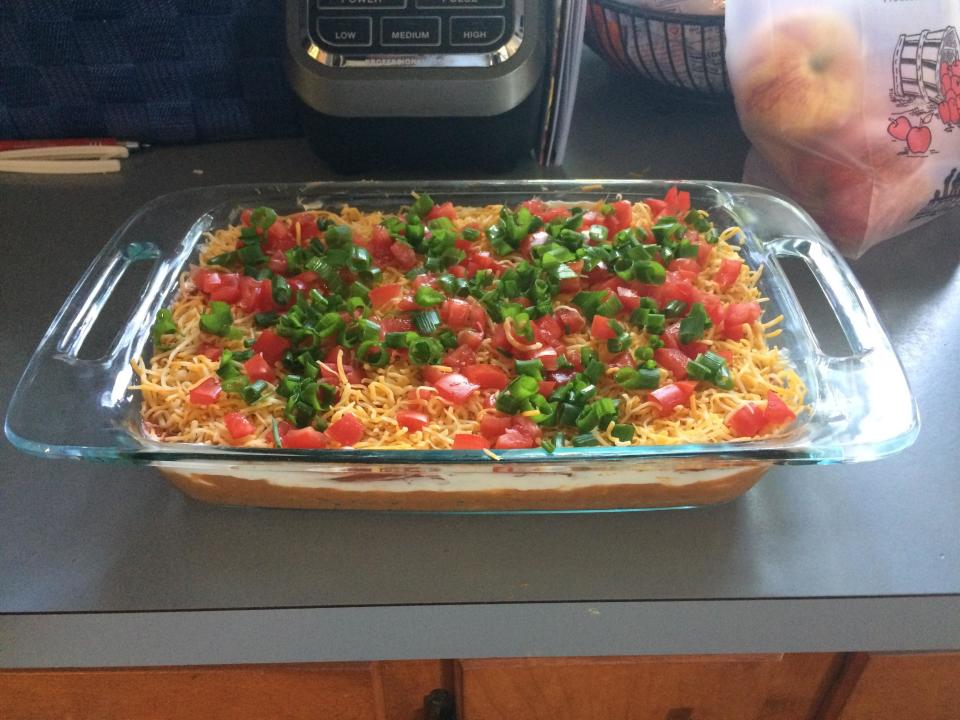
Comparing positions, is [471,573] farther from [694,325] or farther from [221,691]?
[694,325]

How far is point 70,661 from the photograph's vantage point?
68 cm

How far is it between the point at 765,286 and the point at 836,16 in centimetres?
35

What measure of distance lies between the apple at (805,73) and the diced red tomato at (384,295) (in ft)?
1.83

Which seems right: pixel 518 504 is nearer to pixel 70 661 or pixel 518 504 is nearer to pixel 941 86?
pixel 70 661

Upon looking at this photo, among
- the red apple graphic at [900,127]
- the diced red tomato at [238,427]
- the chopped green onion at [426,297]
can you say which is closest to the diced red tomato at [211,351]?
the diced red tomato at [238,427]

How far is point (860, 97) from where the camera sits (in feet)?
3.21

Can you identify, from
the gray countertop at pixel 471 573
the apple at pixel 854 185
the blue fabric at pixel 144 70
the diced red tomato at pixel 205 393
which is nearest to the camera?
the gray countertop at pixel 471 573

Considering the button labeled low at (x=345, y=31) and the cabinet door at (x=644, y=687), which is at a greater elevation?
the button labeled low at (x=345, y=31)

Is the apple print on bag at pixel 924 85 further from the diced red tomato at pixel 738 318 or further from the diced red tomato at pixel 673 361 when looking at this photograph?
the diced red tomato at pixel 673 361

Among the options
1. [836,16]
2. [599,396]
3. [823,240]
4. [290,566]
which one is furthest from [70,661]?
[836,16]

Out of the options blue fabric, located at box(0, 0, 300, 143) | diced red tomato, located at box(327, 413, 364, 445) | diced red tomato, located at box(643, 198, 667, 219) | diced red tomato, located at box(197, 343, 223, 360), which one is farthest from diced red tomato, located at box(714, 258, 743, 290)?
blue fabric, located at box(0, 0, 300, 143)

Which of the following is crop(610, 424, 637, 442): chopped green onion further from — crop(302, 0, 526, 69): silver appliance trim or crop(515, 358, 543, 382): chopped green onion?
crop(302, 0, 526, 69): silver appliance trim

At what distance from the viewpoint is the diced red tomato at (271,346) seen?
88 centimetres

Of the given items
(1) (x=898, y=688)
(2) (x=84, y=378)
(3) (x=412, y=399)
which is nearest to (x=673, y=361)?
(3) (x=412, y=399)
